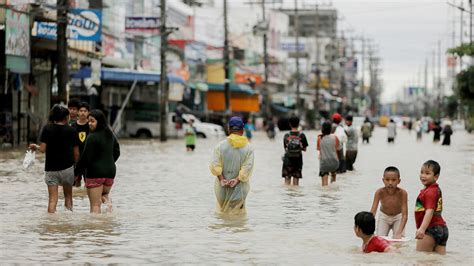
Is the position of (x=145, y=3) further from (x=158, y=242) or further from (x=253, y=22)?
(x=158, y=242)

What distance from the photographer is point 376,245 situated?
38.9 feet

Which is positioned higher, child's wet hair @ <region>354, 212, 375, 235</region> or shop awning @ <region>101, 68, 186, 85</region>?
shop awning @ <region>101, 68, 186, 85</region>

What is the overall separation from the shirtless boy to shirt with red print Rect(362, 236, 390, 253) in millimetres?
477

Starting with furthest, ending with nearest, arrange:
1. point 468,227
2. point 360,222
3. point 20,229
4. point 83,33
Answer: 1. point 83,33
2. point 468,227
3. point 20,229
4. point 360,222

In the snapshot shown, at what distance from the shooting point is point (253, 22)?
10975 cm

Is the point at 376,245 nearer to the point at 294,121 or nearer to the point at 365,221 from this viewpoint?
the point at 365,221

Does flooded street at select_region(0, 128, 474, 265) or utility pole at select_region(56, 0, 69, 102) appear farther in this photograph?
utility pole at select_region(56, 0, 69, 102)

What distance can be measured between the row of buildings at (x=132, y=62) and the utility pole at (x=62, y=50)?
0.56ft

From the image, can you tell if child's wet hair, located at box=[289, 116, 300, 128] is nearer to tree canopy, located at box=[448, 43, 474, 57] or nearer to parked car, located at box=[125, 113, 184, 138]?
tree canopy, located at box=[448, 43, 474, 57]

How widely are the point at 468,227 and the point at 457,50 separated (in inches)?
1658

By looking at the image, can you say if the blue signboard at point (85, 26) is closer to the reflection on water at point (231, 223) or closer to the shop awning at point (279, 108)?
the reflection on water at point (231, 223)

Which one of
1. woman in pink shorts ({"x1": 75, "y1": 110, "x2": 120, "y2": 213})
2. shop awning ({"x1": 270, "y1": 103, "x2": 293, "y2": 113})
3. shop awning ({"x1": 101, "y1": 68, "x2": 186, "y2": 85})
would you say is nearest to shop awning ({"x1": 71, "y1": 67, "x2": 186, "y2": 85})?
shop awning ({"x1": 101, "y1": 68, "x2": 186, "y2": 85})

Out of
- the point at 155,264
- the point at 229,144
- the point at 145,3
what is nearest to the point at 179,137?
the point at 145,3

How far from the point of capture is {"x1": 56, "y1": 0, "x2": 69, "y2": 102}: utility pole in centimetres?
3725
